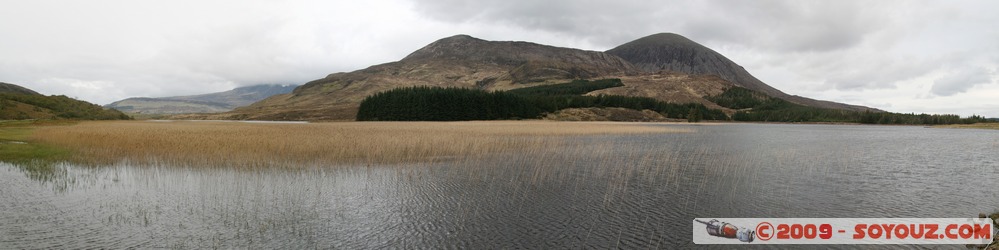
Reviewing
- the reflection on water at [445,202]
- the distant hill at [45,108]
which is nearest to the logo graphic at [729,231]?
the reflection on water at [445,202]

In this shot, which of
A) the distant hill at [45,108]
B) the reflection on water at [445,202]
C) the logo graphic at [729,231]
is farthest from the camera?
the distant hill at [45,108]

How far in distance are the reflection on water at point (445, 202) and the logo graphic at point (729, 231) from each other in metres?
0.74

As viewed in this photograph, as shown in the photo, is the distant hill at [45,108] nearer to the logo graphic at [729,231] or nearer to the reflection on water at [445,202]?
the reflection on water at [445,202]

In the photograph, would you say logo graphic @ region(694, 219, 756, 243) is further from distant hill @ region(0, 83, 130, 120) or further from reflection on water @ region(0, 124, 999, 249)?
distant hill @ region(0, 83, 130, 120)

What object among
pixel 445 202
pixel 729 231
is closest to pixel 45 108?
pixel 445 202

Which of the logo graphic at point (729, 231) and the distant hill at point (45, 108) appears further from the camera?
the distant hill at point (45, 108)

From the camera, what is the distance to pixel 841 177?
24.3m

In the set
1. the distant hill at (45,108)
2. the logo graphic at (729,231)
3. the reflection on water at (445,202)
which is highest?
the distant hill at (45,108)

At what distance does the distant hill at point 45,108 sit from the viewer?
88625 millimetres

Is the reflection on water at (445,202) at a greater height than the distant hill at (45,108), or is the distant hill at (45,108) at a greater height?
the distant hill at (45,108)

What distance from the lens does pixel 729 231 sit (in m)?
13.2

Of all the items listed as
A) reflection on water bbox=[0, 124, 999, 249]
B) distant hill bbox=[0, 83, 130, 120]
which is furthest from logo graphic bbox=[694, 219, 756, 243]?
distant hill bbox=[0, 83, 130, 120]

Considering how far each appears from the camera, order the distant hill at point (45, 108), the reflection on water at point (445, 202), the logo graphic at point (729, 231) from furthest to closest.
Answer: the distant hill at point (45, 108), the logo graphic at point (729, 231), the reflection on water at point (445, 202)

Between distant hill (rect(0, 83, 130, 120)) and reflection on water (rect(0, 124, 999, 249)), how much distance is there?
92.8 meters
